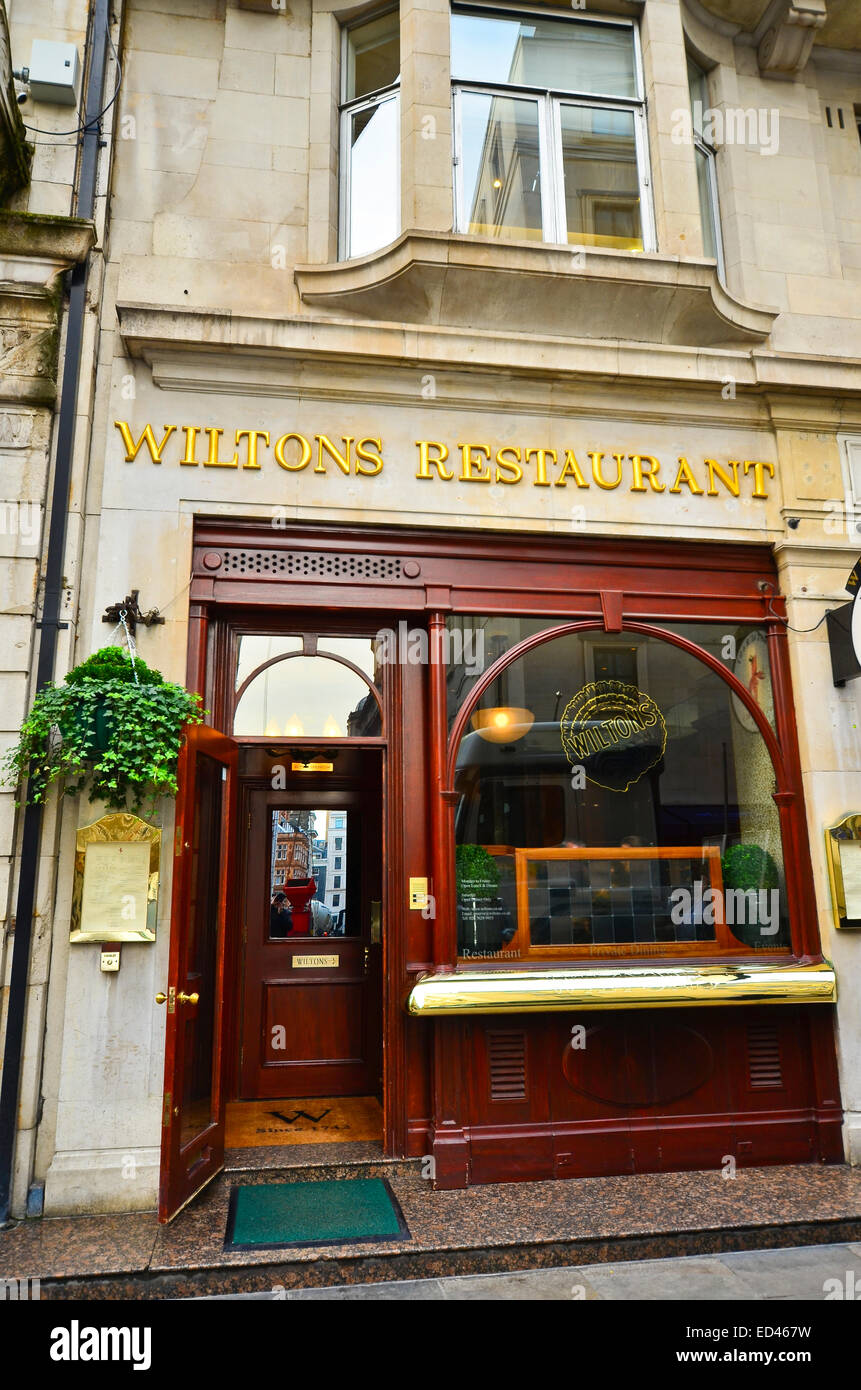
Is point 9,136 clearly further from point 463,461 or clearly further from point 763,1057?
point 763,1057

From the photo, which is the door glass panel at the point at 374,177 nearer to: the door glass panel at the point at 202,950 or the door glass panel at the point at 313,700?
the door glass panel at the point at 313,700

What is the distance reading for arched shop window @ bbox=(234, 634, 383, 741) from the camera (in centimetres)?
629

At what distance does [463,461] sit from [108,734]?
3.20 meters

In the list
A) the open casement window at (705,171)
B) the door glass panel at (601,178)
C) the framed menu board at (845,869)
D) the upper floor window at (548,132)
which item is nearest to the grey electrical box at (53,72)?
the upper floor window at (548,132)

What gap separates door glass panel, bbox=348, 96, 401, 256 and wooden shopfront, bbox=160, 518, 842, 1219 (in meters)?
2.64

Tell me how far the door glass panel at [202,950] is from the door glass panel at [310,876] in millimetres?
1894

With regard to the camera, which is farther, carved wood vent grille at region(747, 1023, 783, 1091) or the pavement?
carved wood vent grille at region(747, 1023, 783, 1091)

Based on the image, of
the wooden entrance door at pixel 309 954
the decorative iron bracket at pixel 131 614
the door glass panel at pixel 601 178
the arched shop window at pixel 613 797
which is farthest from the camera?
the wooden entrance door at pixel 309 954

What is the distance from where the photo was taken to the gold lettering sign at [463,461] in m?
6.25

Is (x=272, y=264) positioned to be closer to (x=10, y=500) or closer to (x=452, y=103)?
(x=452, y=103)

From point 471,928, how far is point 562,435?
3742 mm

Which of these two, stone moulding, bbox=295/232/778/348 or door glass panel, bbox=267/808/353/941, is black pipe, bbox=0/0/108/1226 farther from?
door glass panel, bbox=267/808/353/941

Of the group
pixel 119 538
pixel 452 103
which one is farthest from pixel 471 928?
pixel 452 103

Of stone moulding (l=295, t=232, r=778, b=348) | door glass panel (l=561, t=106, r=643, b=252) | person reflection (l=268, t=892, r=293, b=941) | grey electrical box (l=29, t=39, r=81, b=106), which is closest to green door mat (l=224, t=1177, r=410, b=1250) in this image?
person reflection (l=268, t=892, r=293, b=941)
